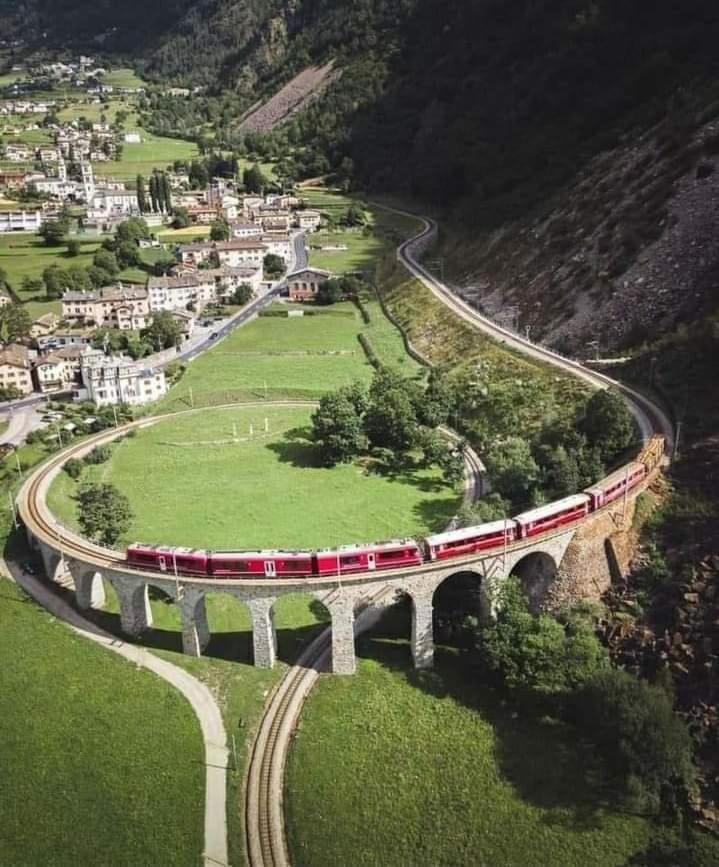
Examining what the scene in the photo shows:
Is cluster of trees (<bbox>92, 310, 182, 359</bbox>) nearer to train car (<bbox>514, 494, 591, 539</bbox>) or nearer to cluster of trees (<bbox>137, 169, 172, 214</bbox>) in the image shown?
train car (<bbox>514, 494, 591, 539</bbox>)

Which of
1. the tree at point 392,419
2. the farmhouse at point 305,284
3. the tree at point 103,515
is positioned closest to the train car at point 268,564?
the tree at point 103,515

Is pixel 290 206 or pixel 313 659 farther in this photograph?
pixel 290 206

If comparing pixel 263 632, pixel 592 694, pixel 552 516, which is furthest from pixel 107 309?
pixel 592 694

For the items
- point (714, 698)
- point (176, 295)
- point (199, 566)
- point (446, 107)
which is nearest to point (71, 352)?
point (176, 295)

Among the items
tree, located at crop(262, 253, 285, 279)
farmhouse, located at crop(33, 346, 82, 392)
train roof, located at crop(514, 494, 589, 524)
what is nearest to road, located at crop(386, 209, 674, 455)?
train roof, located at crop(514, 494, 589, 524)

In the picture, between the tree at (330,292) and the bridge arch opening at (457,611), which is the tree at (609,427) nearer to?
the bridge arch opening at (457,611)

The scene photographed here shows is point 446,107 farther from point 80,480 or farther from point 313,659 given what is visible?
point 313,659
